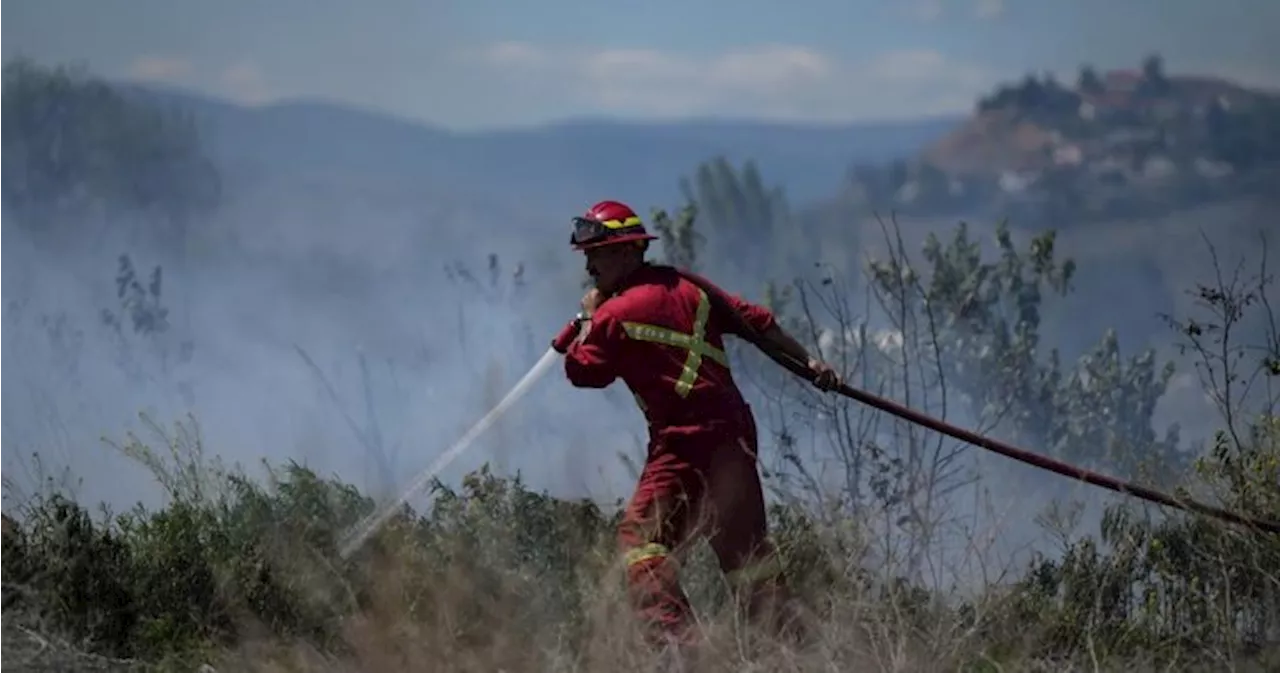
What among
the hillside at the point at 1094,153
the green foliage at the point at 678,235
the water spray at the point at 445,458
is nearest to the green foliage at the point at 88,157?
the green foliage at the point at 678,235

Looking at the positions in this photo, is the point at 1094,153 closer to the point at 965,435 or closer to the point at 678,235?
the point at 678,235

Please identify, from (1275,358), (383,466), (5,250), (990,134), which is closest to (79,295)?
(5,250)

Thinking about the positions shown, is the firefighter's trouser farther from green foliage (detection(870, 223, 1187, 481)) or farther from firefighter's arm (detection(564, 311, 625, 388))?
green foliage (detection(870, 223, 1187, 481))

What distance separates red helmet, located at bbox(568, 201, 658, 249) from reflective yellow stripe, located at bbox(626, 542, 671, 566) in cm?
101

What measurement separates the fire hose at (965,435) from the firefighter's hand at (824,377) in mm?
11

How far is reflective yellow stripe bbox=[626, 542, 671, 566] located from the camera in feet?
24.3

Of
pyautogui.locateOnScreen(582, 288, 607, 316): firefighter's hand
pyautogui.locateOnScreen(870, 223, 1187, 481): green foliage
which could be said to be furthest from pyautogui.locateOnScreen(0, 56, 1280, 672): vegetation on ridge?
pyautogui.locateOnScreen(870, 223, 1187, 481): green foliage

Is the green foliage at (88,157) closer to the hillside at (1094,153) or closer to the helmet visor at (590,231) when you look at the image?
the hillside at (1094,153)

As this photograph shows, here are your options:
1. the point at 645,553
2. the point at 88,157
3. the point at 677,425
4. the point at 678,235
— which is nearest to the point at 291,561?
the point at 645,553

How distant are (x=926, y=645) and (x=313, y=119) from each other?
17.7 m

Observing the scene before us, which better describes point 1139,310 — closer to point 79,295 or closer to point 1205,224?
point 1205,224

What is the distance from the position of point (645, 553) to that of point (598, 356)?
2.11ft

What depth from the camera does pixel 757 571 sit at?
7.48 metres

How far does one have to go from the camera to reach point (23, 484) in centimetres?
875
